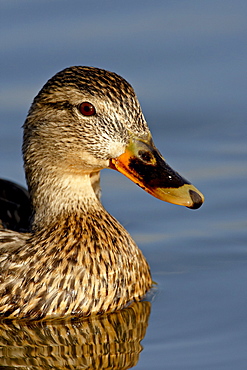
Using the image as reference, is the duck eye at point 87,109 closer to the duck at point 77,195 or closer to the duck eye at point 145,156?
the duck at point 77,195

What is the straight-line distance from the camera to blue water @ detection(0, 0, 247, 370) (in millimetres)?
9367

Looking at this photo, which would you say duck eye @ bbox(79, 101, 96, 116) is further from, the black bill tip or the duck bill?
the black bill tip

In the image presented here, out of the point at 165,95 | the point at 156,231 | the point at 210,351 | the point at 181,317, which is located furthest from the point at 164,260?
the point at 165,95

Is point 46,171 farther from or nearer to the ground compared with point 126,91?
nearer to the ground

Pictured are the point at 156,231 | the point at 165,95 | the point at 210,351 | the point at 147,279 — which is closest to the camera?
the point at 210,351

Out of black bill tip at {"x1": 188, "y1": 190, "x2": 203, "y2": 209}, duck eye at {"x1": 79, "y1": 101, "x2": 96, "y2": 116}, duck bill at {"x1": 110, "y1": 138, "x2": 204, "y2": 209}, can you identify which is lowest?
black bill tip at {"x1": 188, "y1": 190, "x2": 203, "y2": 209}

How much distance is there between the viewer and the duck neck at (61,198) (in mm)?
9680

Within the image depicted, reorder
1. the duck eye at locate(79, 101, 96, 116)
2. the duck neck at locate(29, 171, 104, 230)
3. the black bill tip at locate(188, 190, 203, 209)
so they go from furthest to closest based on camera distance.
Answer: the duck neck at locate(29, 171, 104, 230) < the duck eye at locate(79, 101, 96, 116) < the black bill tip at locate(188, 190, 203, 209)

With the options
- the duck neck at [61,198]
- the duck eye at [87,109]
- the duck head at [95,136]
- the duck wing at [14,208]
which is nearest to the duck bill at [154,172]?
the duck head at [95,136]

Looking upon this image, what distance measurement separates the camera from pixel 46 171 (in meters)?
9.62

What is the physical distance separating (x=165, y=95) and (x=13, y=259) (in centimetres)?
421

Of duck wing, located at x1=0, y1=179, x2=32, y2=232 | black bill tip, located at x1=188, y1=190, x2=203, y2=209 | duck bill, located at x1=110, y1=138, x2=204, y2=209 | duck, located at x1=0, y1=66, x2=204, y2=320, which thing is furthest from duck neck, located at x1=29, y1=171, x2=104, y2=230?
black bill tip, located at x1=188, y1=190, x2=203, y2=209

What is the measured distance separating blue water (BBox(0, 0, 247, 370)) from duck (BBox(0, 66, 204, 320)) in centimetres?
63

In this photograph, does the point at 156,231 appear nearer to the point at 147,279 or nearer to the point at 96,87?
the point at 147,279
